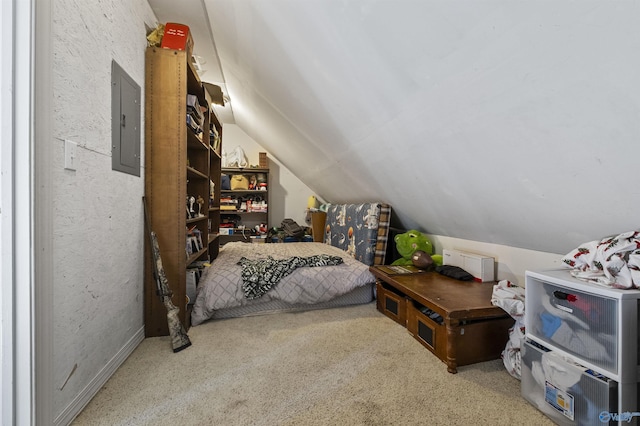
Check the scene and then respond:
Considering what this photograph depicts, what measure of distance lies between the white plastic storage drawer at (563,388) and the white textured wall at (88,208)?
1985 millimetres

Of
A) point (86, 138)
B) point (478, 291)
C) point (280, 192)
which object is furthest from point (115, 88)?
point (280, 192)

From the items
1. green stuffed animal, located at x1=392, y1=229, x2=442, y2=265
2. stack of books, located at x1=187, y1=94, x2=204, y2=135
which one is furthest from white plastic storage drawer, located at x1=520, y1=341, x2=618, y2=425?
stack of books, located at x1=187, y1=94, x2=204, y2=135

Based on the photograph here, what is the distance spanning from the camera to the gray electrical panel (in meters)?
1.43

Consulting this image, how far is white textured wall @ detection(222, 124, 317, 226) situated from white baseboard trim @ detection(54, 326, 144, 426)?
3451mm

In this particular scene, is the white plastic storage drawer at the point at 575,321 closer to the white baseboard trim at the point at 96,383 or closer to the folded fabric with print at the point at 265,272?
the folded fabric with print at the point at 265,272

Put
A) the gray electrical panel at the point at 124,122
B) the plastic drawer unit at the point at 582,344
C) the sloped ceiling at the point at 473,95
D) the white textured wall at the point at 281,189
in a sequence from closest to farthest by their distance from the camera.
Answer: the sloped ceiling at the point at 473,95 < the plastic drawer unit at the point at 582,344 < the gray electrical panel at the point at 124,122 < the white textured wall at the point at 281,189

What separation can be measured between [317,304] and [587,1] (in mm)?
2253

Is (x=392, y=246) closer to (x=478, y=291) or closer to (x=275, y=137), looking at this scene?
(x=478, y=291)

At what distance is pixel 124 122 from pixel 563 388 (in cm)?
247

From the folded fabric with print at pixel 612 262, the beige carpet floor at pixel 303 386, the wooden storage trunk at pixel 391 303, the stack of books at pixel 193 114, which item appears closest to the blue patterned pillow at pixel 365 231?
the wooden storage trunk at pixel 391 303

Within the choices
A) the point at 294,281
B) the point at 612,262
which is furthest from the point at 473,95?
the point at 294,281

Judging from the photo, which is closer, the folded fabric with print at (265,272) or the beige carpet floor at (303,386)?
the beige carpet floor at (303,386)

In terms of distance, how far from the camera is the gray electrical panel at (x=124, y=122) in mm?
1432

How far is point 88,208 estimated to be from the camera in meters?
1.23
